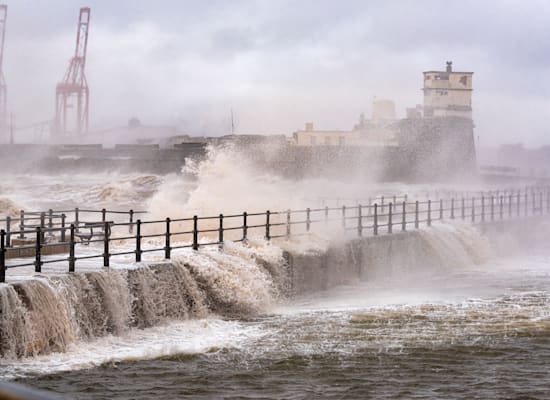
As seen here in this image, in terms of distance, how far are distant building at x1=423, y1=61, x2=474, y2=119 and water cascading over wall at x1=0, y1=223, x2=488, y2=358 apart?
211ft

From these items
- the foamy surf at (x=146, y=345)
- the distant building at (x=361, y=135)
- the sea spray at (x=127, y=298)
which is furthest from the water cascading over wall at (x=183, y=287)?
the distant building at (x=361, y=135)

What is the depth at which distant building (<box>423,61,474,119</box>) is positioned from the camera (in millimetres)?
85062

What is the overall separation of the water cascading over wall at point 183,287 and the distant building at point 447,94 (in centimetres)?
6435

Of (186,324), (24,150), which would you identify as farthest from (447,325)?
(24,150)

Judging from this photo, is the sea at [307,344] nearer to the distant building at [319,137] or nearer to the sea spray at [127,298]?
the sea spray at [127,298]

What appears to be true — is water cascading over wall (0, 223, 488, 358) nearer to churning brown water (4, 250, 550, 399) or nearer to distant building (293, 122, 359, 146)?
churning brown water (4, 250, 550, 399)

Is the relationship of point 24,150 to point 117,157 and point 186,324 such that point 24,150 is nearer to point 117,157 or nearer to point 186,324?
point 117,157

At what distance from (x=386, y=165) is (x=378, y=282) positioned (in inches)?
2144

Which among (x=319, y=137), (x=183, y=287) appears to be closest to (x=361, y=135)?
(x=319, y=137)

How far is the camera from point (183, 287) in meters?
13.4

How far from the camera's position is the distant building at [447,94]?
85062mm

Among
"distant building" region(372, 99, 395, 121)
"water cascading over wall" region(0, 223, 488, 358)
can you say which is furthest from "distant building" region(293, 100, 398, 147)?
"water cascading over wall" region(0, 223, 488, 358)

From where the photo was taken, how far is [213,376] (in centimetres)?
937

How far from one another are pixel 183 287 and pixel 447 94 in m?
75.2
